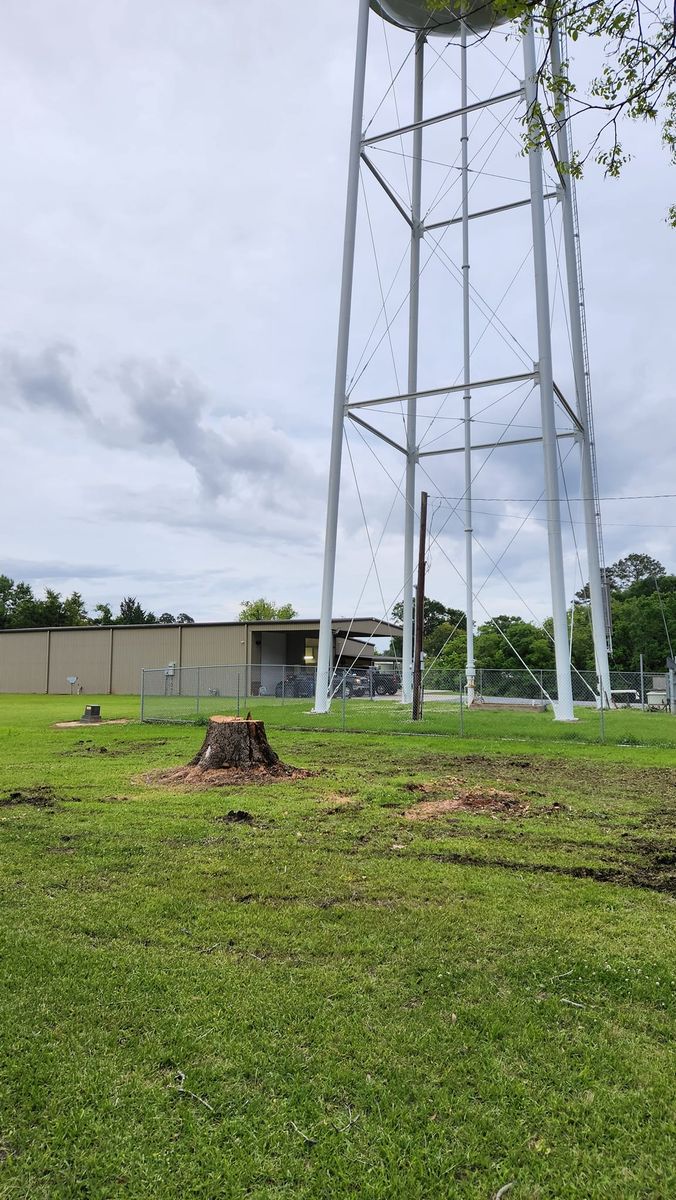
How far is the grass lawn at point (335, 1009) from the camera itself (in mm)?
2549

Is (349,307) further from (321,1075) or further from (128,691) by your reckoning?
(128,691)

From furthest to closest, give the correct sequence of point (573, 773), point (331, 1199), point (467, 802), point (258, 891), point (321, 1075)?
point (573, 773) < point (467, 802) < point (258, 891) < point (321, 1075) < point (331, 1199)

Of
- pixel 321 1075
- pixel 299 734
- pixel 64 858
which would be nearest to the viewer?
pixel 321 1075

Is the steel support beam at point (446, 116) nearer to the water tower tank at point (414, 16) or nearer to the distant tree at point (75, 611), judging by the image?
the water tower tank at point (414, 16)

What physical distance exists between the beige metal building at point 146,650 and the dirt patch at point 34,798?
30575 millimetres

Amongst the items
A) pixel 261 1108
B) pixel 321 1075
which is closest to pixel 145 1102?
pixel 261 1108

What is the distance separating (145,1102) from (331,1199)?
33.8 inches

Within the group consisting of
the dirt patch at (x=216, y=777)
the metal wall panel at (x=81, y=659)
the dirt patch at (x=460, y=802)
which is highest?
the metal wall panel at (x=81, y=659)

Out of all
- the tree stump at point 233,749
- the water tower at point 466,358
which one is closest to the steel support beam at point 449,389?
the water tower at point 466,358

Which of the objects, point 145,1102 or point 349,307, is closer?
point 145,1102

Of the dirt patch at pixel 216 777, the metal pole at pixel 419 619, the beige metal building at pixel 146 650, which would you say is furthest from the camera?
the beige metal building at pixel 146 650

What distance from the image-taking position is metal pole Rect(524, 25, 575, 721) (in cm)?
2067

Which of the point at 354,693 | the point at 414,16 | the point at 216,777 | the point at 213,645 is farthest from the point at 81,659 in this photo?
the point at 216,777

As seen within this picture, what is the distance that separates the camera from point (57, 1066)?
Result: 10.0 feet
